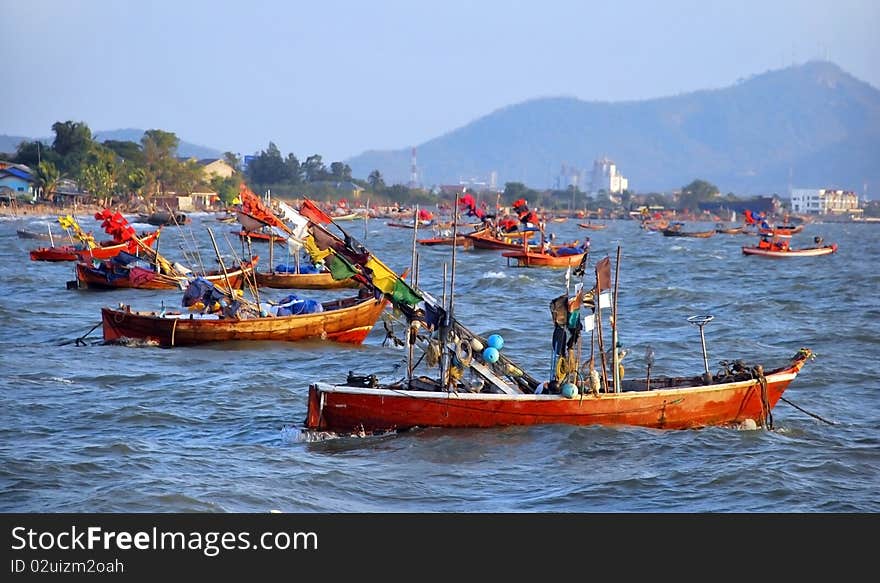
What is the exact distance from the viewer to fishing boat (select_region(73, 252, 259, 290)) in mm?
36312

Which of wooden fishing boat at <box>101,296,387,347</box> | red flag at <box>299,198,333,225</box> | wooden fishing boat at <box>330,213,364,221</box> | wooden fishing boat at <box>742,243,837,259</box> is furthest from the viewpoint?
wooden fishing boat at <box>330,213,364,221</box>

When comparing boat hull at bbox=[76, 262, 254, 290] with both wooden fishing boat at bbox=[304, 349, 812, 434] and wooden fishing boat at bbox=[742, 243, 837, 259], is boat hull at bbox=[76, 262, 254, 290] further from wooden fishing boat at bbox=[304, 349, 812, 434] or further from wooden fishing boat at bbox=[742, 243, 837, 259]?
wooden fishing boat at bbox=[742, 243, 837, 259]

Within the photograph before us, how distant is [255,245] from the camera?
70438 millimetres

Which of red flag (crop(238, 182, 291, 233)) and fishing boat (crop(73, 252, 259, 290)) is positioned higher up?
red flag (crop(238, 182, 291, 233))

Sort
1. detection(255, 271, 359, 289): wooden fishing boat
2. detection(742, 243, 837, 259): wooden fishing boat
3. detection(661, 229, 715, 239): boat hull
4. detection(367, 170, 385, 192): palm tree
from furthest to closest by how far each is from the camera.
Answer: detection(367, 170, 385, 192): palm tree → detection(661, 229, 715, 239): boat hull → detection(742, 243, 837, 259): wooden fishing boat → detection(255, 271, 359, 289): wooden fishing boat

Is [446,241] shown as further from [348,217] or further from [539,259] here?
[348,217]

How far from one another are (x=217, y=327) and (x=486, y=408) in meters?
10.0

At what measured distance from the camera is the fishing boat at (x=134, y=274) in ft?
119

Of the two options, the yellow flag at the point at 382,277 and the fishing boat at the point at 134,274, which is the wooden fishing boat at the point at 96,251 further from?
the yellow flag at the point at 382,277

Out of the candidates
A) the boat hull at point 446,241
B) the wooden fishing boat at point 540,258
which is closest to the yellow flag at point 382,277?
the wooden fishing boat at point 540,258

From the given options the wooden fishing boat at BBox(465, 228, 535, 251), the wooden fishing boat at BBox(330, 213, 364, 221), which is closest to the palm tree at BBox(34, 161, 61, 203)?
the wooden fishing boat at BBox(330, 213, 364, 221)

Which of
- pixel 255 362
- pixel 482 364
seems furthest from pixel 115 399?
pixel 482 364
